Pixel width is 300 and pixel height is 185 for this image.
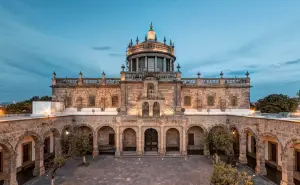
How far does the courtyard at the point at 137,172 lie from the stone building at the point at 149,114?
2096mm

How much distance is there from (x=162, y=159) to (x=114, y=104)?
39.9 feet

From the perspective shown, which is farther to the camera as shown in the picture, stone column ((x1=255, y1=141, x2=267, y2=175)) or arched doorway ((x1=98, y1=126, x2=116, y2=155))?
arched doorway ((x1=98, y1=126, x2=116, y2=155))

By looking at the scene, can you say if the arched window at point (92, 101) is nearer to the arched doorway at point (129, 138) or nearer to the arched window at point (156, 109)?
the arched doorway at point (129, 138)

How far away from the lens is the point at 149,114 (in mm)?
25312

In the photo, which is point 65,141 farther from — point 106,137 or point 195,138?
point 195,138

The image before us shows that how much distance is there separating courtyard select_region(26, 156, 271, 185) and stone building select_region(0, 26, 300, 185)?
82.5 inches

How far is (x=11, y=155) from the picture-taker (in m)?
14.0

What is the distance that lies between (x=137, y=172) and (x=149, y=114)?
8830mm

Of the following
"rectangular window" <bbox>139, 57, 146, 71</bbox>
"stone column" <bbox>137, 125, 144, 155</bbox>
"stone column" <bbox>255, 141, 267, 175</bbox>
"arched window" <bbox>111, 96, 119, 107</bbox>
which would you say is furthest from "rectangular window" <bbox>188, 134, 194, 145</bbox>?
"rectangular window" <bbox>139, 57, 146, 71</bbox>

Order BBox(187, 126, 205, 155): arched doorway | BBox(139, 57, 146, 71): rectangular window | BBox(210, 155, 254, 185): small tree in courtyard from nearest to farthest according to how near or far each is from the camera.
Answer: BBox(210, 155, 254, 185): small tree in courtyard
BBox(187, 126, 205, 155): arched doorway
BBox(139, 57, 146, 71): rectangular window

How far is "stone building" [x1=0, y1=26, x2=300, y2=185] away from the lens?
21656 mm

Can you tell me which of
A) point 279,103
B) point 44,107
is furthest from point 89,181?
point 279,103

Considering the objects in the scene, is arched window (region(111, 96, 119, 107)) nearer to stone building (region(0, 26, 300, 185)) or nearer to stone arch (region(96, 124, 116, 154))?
stone building (region(0, 26, 300, 185))

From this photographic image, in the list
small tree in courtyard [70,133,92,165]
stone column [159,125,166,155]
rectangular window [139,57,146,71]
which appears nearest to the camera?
small tree in courtyard [70,133,92,165]
